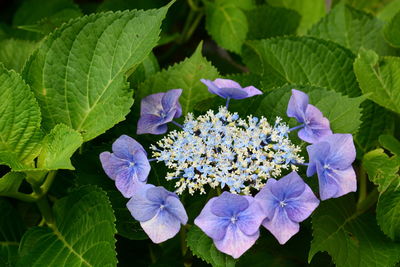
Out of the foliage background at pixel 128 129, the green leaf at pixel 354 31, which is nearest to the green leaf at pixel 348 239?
the foliage background at pixel 128 129

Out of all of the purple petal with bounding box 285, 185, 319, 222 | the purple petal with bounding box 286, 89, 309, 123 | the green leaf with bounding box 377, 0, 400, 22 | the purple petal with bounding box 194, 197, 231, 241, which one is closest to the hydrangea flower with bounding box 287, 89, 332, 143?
the purple petal with bounding box 286, 89, 309, 123

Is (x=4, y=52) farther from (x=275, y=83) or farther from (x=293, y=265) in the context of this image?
(x=293, y=265)

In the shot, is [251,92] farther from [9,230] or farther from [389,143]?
[9,230]

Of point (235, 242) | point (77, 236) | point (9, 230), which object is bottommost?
point (9, 230)

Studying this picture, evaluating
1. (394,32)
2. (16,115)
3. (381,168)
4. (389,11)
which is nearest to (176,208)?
(16,115)

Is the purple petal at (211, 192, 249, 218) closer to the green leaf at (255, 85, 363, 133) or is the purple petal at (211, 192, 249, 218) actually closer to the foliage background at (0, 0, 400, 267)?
the foliage background at (0, 0, 400, 267)

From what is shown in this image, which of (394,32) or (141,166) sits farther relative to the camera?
(394,32)
